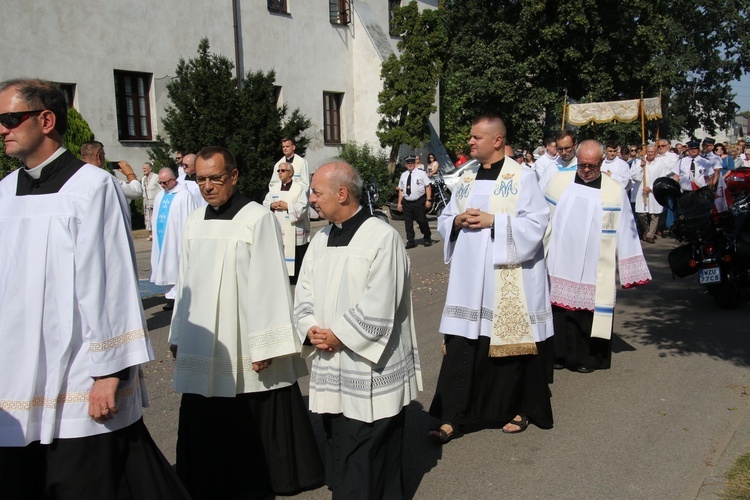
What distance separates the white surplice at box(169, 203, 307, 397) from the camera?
12.8ft

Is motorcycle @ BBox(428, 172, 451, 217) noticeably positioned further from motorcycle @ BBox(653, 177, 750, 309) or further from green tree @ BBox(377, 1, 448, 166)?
motorcycle @ BBox(653, 177, 750, 309)

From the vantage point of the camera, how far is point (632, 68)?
30031 millimetres

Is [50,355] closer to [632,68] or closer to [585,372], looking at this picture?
[585,372]

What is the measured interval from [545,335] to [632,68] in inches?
1094

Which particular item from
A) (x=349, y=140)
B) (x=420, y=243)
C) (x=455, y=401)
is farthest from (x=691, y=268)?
(x=349, y=140)

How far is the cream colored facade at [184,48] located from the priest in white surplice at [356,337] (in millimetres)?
14681

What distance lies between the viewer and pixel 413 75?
76.1ft

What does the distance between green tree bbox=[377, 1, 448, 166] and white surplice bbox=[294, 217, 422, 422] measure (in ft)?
64.1

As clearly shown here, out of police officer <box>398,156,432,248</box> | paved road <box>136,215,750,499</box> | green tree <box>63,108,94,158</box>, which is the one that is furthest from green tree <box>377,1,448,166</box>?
paved road <box>136,215,750,499</box>

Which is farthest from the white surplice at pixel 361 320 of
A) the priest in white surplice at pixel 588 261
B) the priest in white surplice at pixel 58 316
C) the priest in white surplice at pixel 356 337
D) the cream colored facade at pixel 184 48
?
the cream colored facade at pixel 184 48

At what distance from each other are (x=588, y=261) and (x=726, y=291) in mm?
3262

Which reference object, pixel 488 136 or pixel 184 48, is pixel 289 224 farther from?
pixel 184 48

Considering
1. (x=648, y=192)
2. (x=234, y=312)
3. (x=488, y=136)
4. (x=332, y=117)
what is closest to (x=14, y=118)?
(x=234, y=312)

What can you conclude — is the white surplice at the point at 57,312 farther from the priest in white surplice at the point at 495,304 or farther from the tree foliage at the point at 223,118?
the tree foliage at the point at 223,118
